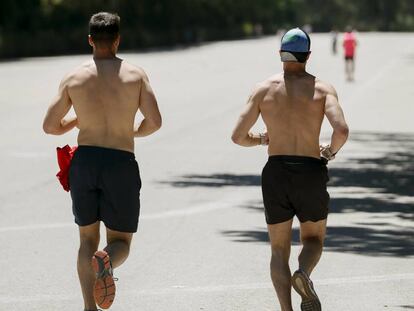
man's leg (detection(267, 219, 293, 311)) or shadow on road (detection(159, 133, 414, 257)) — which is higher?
man's leg (detection(267, 219, 293, 311))

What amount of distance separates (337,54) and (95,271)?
225 feet

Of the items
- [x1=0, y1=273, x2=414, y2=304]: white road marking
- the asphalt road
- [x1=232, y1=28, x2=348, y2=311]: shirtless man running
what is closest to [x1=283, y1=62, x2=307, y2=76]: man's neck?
[x1=232, y1=28, x2=348, y2=311]: shirtless man running

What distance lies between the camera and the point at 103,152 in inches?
277

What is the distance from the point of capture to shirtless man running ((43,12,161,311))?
7.02 m

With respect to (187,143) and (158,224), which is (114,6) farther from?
(158,224)

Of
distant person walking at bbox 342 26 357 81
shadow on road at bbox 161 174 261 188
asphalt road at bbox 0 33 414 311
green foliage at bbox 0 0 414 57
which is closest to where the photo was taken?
asphalt road at bbox 0 33 414 311

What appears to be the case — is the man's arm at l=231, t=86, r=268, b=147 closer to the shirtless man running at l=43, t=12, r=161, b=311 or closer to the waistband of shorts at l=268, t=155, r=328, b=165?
the waistband of shorts at l=268, t=155, r=328, b=165

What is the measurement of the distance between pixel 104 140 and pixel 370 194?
7.77 meters

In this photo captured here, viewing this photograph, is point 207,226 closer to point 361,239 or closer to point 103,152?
point 361,239

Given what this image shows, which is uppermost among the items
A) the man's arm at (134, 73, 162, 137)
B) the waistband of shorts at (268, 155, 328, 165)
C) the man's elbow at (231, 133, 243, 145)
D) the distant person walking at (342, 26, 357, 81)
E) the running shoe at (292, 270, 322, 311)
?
the man's arm at (134, 73, 162, 137)

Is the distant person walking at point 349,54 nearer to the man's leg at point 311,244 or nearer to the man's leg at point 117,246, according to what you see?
the man's leg at point 311,244

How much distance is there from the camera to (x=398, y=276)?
9148 millimetres

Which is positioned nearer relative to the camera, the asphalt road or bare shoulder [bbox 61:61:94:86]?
bare shoulder [bbox 61:61:94:86]

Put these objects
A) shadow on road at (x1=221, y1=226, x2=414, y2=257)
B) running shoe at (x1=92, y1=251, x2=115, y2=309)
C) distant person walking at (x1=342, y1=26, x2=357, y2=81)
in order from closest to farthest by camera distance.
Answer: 1. running shoe at (x1=92, y1=251, x2=115, y2=309)
2. shadow on road at (x1=221, y1=226, x2=414, y2=257)
3. distant person walking at (x1=342, y1=26, x2=357, y2=81)
